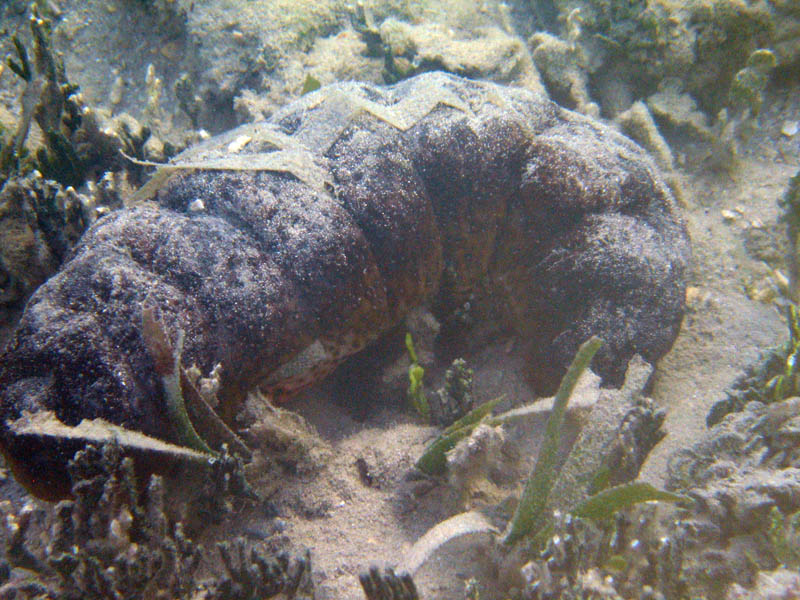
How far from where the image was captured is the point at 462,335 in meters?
3.40

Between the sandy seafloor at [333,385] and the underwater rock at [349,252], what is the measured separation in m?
0.48

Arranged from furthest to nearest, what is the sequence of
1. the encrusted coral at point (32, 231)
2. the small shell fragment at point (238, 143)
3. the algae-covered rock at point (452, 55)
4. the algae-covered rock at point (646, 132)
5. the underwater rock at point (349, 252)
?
1. the algae-covered rock at point (646, 132)
2. the algae-covered rock at point (452, 55)
3. the encrusted coral at point (32, 231)
4. the small shell fragment at point (238, 143)
5. the underwater rock at point (349, 252)

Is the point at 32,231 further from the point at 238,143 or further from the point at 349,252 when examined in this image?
the point at 349,252

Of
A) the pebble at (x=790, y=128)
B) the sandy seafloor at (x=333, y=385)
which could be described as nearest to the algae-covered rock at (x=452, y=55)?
the sandy seafloor at (x=333, y=385)

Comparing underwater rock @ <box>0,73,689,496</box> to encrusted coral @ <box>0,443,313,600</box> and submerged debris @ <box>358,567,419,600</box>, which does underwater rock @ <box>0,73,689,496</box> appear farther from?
submerged debris @ <box>358,567,419,600</box>

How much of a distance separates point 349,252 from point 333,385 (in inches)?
39.6

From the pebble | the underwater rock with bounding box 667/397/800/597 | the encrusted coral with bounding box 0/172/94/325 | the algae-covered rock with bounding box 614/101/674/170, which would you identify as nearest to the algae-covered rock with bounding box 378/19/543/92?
the algae-covered rock with bounding box 614/101/674/170

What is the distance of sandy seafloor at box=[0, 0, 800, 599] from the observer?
7.70 feet

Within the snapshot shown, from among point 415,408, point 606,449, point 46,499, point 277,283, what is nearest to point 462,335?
point 415,408

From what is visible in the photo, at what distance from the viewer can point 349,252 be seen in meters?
2.57

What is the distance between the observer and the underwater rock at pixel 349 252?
6.40ft

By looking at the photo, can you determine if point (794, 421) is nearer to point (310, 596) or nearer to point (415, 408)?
point (415, 408)

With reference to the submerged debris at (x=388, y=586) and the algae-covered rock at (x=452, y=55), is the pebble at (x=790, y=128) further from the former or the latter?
the submerged debris at (x=388, y=586)

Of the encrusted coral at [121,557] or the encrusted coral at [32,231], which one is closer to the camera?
the encrusted coral at [121,557]
